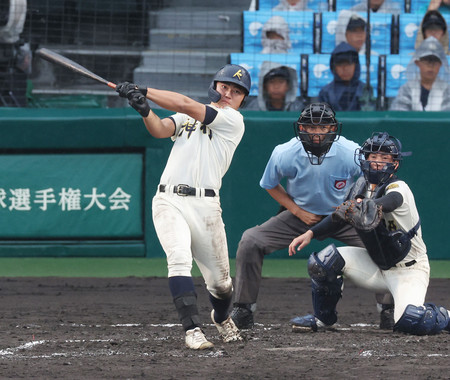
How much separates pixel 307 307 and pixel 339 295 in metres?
1.22

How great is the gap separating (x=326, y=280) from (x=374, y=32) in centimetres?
748

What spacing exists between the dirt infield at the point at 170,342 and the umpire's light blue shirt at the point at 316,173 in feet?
2.75

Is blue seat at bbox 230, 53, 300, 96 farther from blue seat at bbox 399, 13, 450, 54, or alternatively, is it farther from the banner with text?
the banner with text

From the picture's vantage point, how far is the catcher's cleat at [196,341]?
15.7ft

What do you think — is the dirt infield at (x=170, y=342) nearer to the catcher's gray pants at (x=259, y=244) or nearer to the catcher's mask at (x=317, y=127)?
the catcher's gray pants at (x=259, y=244)

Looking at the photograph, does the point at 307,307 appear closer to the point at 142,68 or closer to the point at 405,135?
the point at 405,135

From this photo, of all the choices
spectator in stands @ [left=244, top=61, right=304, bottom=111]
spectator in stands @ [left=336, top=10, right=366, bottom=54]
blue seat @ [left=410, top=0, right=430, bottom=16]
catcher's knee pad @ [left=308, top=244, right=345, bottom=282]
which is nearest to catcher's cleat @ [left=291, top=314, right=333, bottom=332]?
catcher's knee pad @ [left=308, top=244, right=345, bottom=282]

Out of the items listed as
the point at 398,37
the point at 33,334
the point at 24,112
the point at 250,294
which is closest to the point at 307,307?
the point at 250,294

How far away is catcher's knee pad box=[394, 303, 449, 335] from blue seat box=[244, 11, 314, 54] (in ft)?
23.1

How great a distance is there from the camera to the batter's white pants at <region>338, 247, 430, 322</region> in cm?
527

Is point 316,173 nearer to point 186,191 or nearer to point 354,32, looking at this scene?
point 186,191

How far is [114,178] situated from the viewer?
9.32 metres

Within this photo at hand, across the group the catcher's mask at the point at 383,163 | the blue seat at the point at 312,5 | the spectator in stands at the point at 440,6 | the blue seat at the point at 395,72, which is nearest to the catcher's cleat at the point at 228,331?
the catcher's mask at the point at 383,163

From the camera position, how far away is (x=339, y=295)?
5508 mm
